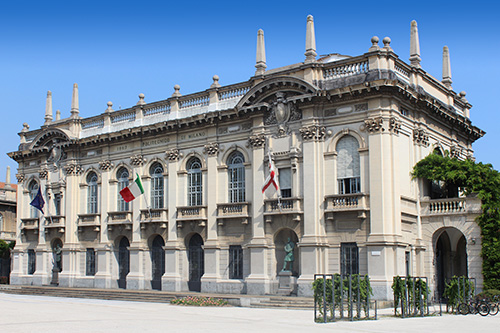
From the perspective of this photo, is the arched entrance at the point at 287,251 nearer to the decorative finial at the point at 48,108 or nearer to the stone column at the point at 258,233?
the stone column at the point at 258,233

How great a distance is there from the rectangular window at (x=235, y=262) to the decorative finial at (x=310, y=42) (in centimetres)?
1060

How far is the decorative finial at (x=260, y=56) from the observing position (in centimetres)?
3503

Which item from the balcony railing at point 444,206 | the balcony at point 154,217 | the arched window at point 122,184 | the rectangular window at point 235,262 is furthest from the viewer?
the arched window at point 122,184

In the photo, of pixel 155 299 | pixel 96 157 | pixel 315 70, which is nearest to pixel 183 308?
pixel 155 299

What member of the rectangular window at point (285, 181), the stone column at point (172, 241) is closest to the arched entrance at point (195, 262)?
the stone column at point (172, 241)

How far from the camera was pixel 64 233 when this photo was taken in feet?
144

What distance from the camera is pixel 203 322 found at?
21328 millimetres

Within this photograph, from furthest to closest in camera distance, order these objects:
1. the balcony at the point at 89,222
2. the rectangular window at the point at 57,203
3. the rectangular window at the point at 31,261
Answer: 1. the rectangular window at the point at 31,261
2. the rectangular window at the point at 57,203
3. the balcony at the point at 89,222

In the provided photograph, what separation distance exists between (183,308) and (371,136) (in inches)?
460

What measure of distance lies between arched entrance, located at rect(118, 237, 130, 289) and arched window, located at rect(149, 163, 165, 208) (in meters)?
3.70

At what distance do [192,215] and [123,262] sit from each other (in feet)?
23.6

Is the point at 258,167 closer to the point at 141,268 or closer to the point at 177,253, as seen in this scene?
the point at 177,253

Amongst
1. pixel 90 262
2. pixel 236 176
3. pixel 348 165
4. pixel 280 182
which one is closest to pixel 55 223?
pixel 90 262

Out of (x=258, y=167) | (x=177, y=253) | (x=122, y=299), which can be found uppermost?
(x=258, y=167)
